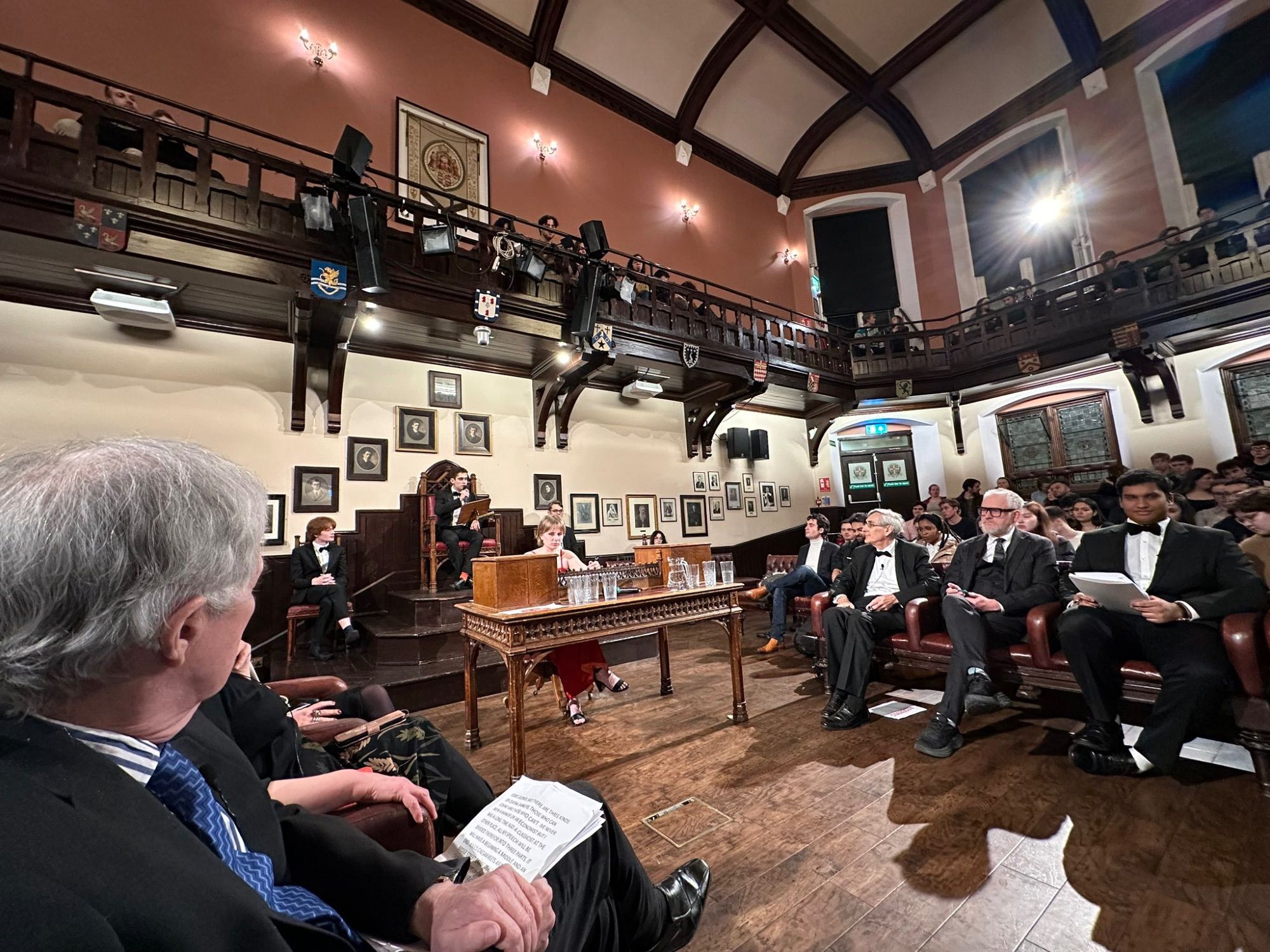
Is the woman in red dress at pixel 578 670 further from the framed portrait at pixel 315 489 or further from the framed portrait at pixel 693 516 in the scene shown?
the framed portrait at pixel 693 516

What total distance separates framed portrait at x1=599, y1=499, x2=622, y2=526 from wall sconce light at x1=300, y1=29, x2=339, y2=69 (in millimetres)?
6612

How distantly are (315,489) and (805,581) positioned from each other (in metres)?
5.25

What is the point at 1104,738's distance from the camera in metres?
2.35

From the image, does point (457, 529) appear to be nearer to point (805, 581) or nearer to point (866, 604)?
point (805, 581)

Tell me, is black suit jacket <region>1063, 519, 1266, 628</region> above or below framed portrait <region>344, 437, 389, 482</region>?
below

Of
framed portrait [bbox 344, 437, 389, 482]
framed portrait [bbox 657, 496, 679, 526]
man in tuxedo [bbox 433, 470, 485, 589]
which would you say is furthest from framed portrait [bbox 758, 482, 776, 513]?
framed portrait [bbox 344, 437, 389, 482]

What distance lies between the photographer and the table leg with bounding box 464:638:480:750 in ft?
9.36

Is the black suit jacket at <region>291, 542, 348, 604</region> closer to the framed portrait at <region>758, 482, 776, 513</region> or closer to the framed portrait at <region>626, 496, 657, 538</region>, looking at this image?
the framed portrait at <region>626, 496, 657, 538</region>

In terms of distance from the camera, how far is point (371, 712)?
83.5 inches

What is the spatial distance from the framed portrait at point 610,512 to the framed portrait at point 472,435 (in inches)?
70.7

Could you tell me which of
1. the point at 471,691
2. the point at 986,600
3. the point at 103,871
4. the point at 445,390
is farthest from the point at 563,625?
the point at 445,390

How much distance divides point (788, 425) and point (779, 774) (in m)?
8.30

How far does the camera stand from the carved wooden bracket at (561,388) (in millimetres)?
6121

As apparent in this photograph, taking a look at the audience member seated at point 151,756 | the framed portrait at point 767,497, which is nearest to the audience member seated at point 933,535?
the framed portrait at point 767,497
